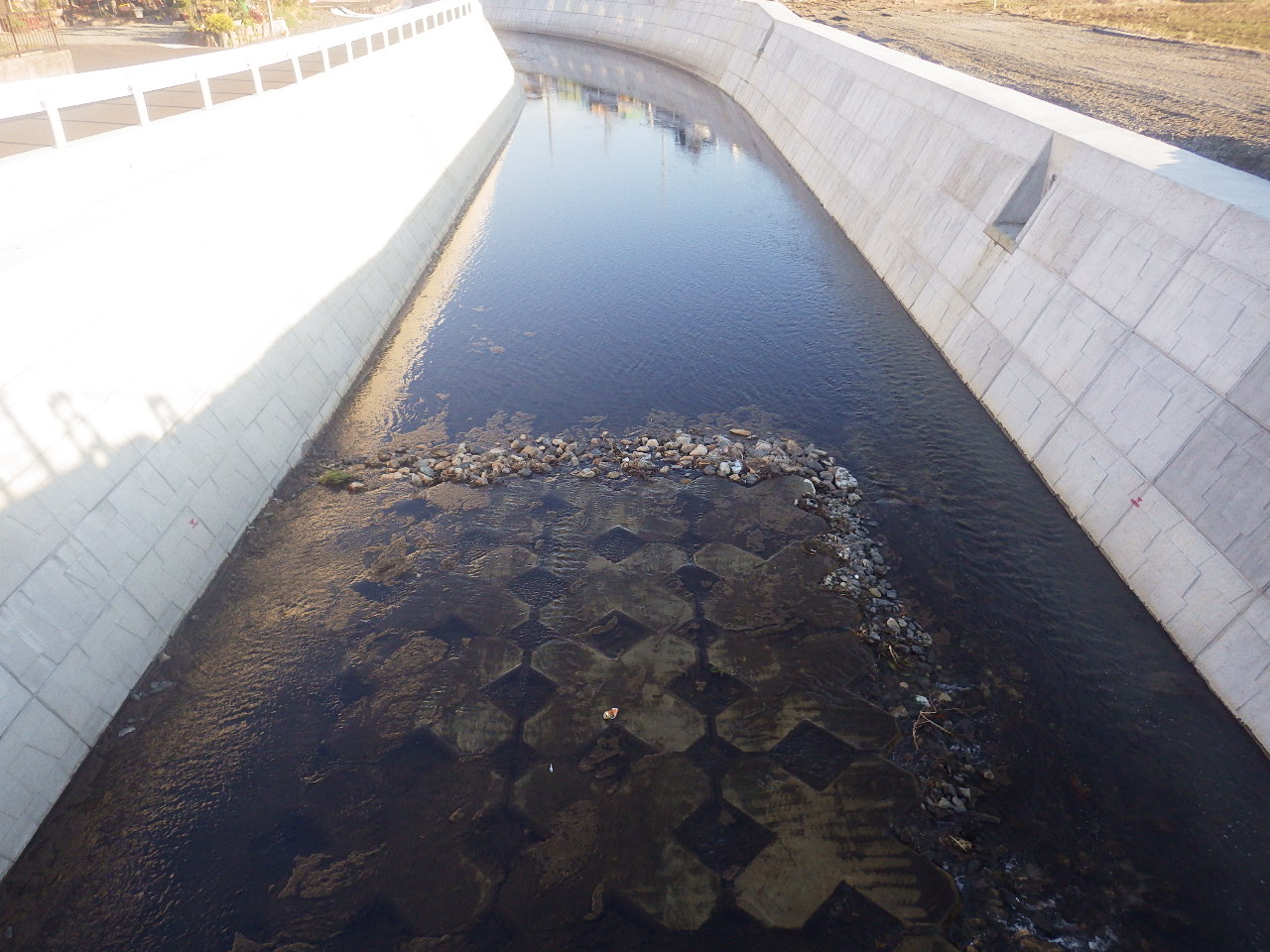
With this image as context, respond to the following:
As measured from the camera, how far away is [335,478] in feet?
47.8

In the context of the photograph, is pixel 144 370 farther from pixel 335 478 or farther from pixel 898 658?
pixel 898 658

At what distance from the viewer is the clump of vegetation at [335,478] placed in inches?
572

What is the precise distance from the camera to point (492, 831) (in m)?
8.77

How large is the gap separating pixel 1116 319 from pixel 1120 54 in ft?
117

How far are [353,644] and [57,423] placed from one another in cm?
455

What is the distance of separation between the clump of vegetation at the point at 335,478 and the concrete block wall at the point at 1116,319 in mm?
12646

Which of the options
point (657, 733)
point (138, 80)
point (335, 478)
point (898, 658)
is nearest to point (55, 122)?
point (138, 80)

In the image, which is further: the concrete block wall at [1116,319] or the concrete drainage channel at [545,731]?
the concrete block wall at [1116,319]

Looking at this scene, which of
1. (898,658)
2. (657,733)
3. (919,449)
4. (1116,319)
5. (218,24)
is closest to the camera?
(657,733)

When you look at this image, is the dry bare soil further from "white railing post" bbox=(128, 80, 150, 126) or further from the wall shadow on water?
"white railing post" bbox=(128, 80, 150, 126)

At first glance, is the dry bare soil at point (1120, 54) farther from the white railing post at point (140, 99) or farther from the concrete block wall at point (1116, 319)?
the white railing post at point (140, 99)

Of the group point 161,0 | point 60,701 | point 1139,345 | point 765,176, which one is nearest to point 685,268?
point 765,176

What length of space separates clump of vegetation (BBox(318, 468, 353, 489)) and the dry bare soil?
2114 cm

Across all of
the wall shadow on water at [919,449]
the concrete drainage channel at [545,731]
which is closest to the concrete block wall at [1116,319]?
the wall shadow on water at [919,449]
